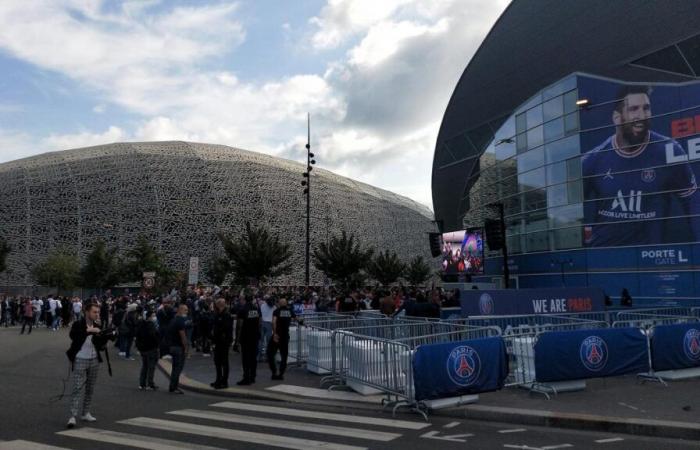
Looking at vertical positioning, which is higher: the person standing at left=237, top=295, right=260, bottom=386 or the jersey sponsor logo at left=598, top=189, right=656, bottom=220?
the jersey sponsor logo at left=598, top=189, right=656, bottom=220

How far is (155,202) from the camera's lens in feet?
206

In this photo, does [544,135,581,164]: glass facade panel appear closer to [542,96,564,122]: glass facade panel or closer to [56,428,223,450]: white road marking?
[542,96,564,122]: glass facade panel

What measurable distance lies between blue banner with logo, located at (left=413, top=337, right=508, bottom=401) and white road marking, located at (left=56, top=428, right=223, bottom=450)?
10.6 ft

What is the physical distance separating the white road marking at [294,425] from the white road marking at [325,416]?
1.59 feet

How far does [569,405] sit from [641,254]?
18.9 metres

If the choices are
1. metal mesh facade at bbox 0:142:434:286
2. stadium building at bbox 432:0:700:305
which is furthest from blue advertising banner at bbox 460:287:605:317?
metal mesh facade at bbox 0:142:434:286

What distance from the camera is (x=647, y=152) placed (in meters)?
25.8

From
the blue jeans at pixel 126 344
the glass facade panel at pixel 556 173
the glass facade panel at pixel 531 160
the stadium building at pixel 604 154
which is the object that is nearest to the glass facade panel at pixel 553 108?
the stadium building at pixel 604 154

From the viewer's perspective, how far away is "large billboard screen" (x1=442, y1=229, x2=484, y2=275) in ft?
107

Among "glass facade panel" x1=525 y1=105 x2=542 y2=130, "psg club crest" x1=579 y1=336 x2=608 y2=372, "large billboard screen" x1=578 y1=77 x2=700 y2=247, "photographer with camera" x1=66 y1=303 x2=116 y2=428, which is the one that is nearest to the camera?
"photographer with camera" x1=66 y1=303 x2=116 y2=428

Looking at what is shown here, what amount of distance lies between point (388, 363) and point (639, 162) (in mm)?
21043

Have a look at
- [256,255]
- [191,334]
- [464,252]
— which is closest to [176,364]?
[191,334]

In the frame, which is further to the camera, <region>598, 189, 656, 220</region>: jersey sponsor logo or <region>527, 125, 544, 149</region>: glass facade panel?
<region>527, 125, 544, 149</region>: glass facade panel

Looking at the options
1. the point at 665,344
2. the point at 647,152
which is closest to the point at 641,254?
the point at 647,152
